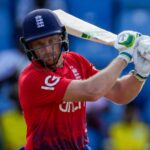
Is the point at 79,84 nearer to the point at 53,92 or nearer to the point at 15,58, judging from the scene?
the point at 53,92

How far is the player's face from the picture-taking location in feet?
18.1

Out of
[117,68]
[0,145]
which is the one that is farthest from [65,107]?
[0,145]

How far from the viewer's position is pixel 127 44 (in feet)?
18.1

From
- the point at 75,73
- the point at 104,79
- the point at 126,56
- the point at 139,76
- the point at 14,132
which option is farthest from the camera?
the point at 14,132

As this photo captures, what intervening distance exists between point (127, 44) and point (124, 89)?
586mm

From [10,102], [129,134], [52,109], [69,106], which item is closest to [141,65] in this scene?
[69,106]

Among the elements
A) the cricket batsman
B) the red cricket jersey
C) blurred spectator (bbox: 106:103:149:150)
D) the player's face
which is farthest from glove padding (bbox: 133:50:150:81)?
blurred spectator (bbox: 106:103:149:150)

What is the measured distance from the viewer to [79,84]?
5.43 m

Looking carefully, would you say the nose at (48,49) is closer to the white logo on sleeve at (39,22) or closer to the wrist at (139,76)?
the white logo on sleeve at (39,22)

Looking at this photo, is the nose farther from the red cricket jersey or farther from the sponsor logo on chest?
the sponsor logo on chest

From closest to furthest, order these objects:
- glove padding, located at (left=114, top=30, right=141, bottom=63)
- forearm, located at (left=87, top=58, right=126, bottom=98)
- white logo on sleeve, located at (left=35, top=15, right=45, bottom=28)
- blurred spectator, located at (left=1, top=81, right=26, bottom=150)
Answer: forearm, located at (left=87, top=58, right=126, bottom=98) → glove padding, located at (left=114, top=30, right=141, bottom=63) → white logo on sleeve, located at (left=35, top=15, right=45, bottom=28) → blurred spectator, located at (left=1, top=81, right=26, bottom=150)

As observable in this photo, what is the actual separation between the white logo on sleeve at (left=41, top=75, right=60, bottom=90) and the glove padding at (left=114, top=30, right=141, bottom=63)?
0.45 meters

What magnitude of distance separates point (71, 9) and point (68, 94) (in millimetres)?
4622

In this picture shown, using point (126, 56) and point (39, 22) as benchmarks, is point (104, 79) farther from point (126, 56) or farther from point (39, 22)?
point (39, 22)
